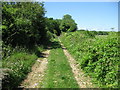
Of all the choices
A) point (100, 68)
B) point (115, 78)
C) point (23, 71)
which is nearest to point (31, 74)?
point (23, 71)

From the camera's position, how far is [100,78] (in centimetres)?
666

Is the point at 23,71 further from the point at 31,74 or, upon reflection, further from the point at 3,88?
the point at 3,88

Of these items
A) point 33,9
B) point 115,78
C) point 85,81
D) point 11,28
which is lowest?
point 85,81

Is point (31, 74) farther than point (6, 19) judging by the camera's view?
No

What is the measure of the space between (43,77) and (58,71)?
1.22 meters

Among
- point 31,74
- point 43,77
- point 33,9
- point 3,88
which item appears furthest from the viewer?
point 33,9

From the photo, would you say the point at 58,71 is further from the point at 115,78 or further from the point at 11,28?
the point at 11,28

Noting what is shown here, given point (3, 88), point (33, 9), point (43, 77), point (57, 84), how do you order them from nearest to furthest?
point (3, 88) < point (57, 84) < point (43, 77) < point (33, 9)

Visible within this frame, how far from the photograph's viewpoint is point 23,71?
808 centimetres

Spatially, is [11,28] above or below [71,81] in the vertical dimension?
above

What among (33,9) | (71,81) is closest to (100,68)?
(71,81)

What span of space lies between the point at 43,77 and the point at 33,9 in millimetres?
13457

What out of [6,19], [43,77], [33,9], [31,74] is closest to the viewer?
[43,77]

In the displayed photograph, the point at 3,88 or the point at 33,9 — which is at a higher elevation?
the point at 33,9
